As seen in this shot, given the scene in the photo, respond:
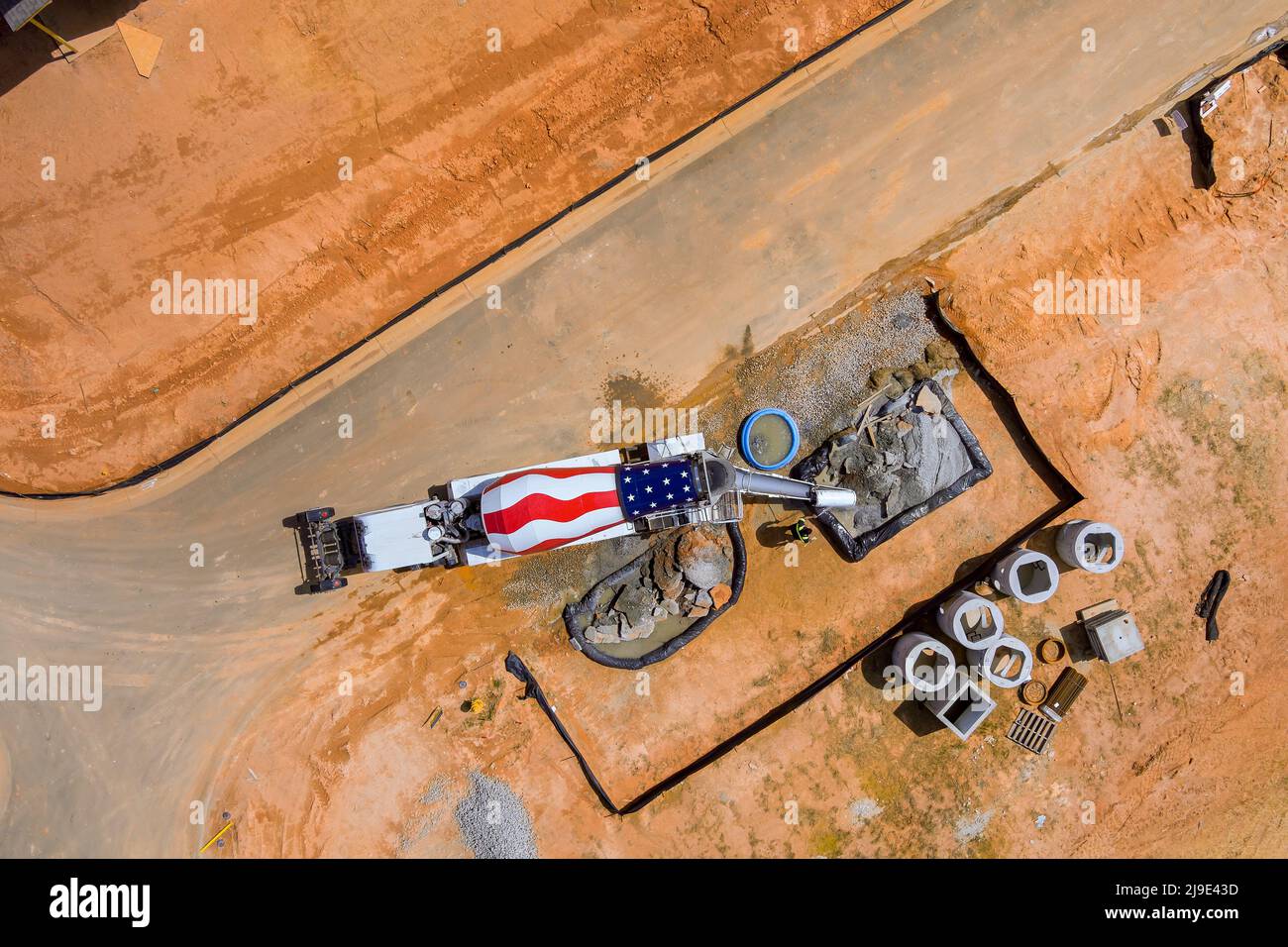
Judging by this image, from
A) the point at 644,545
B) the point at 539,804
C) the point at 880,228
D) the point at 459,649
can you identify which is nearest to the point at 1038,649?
the point at 644,545

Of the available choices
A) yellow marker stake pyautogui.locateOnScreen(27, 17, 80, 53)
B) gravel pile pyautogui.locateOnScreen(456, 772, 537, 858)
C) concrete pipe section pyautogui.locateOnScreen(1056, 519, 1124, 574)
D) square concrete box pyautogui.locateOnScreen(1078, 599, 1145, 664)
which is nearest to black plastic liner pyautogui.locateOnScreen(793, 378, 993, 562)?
concrete pipe section pyautogui.locateOnScreen(1056, 519, 1124, 574)

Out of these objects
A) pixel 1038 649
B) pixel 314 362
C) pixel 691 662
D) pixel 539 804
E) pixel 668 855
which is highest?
pixel 314 362

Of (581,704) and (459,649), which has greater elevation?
(459,649)

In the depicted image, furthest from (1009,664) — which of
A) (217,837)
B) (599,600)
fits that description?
(217,837)

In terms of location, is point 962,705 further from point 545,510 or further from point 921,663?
point 545,510

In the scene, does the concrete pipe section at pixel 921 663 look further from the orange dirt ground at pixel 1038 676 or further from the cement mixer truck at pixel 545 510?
the cement mixer truck at pixel 545 510

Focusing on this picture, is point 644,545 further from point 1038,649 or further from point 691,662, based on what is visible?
point 1038,649
